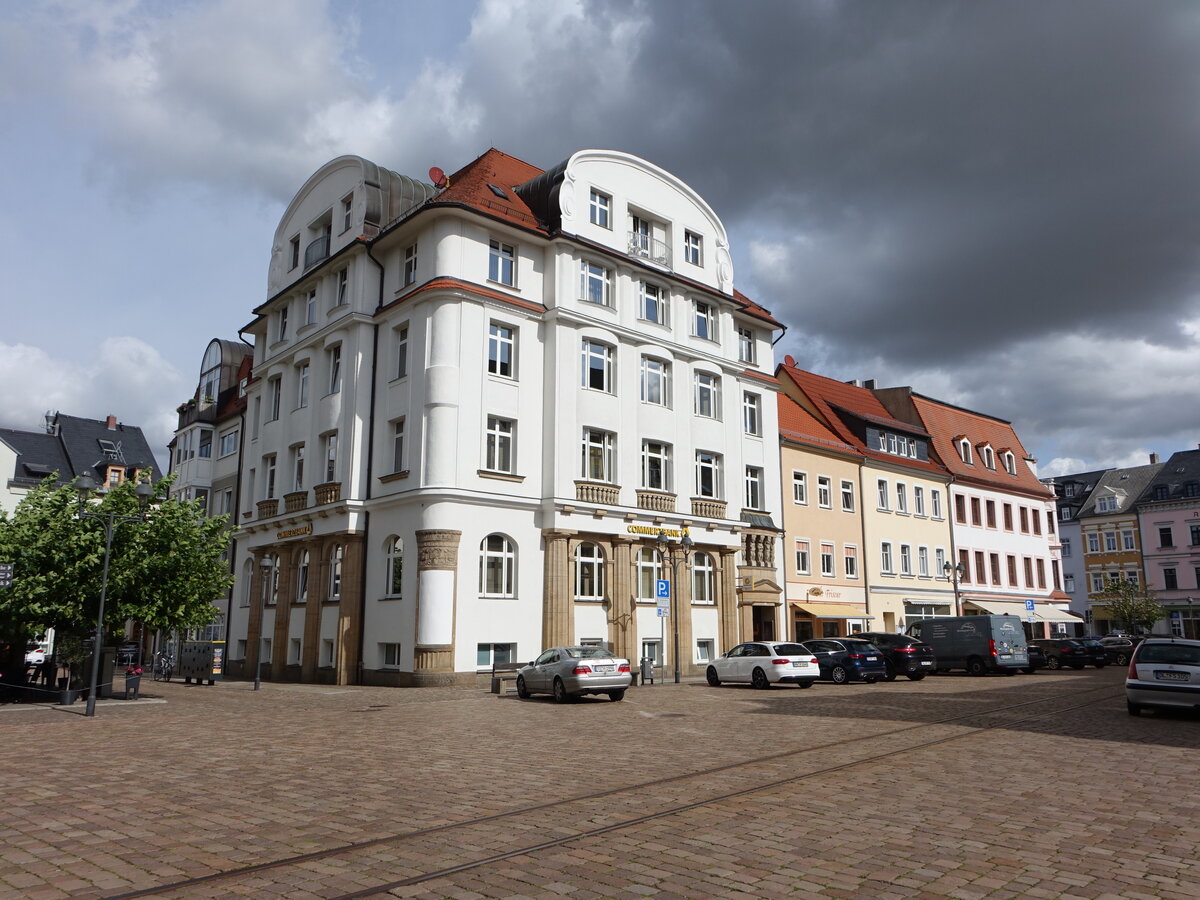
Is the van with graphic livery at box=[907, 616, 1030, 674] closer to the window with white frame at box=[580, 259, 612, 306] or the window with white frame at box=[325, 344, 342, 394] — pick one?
the window with white frame at box=[580, 259, 612, 306]

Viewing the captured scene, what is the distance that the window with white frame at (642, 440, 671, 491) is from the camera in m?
34.8

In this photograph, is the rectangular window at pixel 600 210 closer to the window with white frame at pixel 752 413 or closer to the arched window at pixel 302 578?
the window with white frame at pixel 752 413

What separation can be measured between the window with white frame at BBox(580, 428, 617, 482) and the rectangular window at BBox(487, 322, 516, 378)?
11.8 ft

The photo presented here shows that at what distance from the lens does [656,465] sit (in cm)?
3534

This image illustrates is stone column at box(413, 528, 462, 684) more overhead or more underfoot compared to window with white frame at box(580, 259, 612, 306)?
more underfoot

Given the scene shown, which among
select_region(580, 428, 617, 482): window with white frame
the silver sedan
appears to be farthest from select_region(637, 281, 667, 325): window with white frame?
the silver sedan

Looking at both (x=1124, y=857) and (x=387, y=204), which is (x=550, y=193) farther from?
(x=1124, y=857)

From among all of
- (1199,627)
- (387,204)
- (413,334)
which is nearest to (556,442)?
(413,334)

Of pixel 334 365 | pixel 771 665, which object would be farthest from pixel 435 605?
pixel 334 365

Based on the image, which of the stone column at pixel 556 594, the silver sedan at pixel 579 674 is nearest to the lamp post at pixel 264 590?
the stone column at pixel 556 594

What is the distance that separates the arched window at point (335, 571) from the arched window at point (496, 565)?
610cm

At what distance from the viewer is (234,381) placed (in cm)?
4991

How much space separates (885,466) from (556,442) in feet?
80.3

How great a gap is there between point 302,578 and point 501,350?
12.2 m
